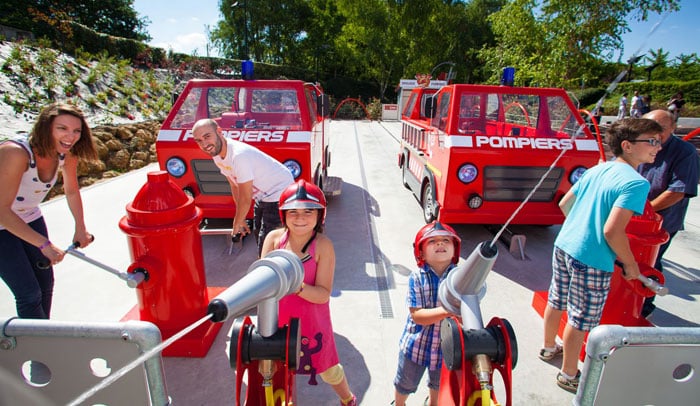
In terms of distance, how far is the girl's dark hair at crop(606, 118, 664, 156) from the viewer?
2.29 meters

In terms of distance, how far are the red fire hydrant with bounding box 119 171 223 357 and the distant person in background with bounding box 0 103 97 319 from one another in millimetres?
480

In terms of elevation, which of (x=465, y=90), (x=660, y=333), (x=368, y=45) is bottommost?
(x=660, y=333)

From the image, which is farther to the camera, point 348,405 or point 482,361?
point 348,405

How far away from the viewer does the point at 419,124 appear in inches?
269

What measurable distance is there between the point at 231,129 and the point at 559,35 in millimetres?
10082

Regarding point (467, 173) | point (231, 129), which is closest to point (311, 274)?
point (467, 173)

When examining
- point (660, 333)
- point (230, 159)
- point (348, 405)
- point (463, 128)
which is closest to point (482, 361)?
point (660, 333)

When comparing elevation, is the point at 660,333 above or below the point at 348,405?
above

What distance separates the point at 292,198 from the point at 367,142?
12917mm

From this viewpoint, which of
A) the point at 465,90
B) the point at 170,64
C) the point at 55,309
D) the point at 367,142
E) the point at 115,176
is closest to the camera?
the point at 55,309

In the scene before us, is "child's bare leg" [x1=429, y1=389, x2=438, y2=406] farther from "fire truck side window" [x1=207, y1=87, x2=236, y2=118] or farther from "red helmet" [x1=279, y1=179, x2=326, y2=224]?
"fire truck side window" [x1=207, y1=87, x2=236, y2=118]

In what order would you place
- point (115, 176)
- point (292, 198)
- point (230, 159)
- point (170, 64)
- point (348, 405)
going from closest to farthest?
point (292, 198) < point (348, 405) < point (230, 159) < point (115, 176) < point (170, 64)

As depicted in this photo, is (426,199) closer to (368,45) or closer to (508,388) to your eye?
(508,388)

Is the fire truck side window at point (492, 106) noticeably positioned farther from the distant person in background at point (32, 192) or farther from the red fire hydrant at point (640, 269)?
the distant person in background at point (32, 192)
